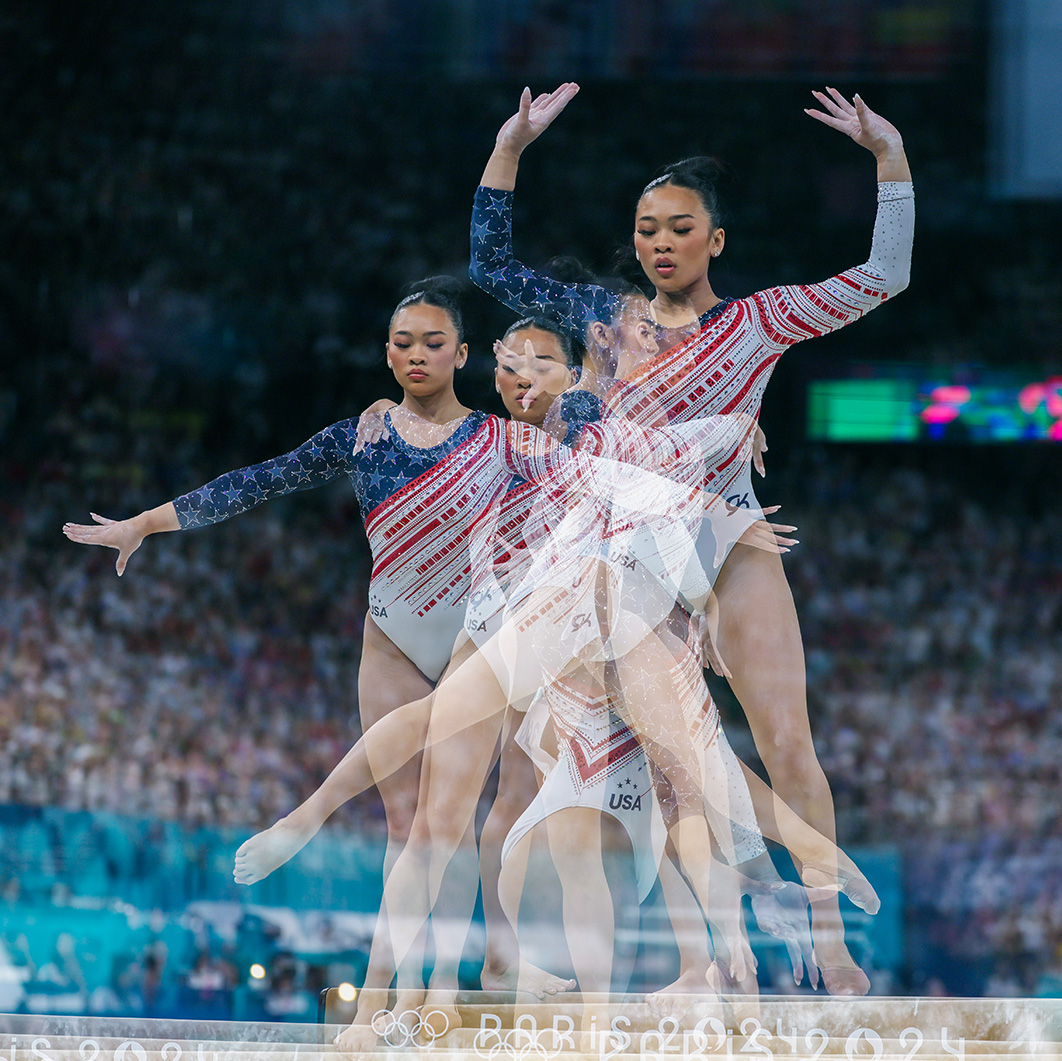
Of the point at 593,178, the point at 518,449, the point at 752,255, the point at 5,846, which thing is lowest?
the point at 5,846

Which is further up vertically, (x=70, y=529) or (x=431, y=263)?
(x=431, y=263)

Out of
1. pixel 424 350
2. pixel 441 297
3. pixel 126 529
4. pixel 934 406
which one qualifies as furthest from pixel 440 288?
pixel 934 406

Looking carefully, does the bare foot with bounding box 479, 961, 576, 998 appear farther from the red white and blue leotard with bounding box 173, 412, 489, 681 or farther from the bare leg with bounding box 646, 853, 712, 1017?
the red white and blue leotard with bounding box 173, 412, 489, 681

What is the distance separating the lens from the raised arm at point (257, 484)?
14.8 feet

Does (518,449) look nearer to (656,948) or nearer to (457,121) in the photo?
(656,948)

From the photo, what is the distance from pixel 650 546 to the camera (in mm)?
4199

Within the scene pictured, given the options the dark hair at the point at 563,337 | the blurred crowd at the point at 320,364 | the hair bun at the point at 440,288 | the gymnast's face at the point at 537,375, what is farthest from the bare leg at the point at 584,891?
the blurred crowd at the point at 320,364

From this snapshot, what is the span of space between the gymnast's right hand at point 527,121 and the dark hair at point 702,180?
1.41 ft

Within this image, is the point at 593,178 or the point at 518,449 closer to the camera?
the point at 518,449

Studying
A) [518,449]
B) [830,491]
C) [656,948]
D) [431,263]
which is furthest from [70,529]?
[830,491]

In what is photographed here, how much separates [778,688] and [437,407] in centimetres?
150

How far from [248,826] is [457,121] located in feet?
13.5

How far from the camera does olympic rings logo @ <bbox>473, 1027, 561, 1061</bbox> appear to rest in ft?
13.8

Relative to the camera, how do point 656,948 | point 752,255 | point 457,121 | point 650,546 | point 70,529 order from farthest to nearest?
1. point 457,121
2. point 752,255
3. point 656,948
4. point 70,529
5. point 650,546
